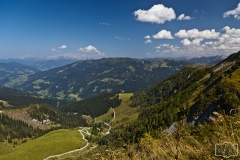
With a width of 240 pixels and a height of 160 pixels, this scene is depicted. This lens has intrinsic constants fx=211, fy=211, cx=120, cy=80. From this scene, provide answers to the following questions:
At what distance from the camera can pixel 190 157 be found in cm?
642

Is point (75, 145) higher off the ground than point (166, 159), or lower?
lower

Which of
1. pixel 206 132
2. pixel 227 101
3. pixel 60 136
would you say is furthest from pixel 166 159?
pixel 60 136

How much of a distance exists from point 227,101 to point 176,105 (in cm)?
4578

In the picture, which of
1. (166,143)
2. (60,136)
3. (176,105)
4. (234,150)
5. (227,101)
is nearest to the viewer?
(234,150)

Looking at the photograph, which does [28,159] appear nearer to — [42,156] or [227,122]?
[42,156]

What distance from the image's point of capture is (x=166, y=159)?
677 cm

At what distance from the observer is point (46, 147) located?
15388cm

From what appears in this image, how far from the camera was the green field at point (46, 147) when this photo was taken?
143587mm

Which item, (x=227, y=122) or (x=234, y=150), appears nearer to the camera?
(x=234, y=150)

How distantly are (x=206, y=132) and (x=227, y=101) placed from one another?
61.4 m

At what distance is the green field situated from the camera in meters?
144

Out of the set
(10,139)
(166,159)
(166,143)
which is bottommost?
(10,139)

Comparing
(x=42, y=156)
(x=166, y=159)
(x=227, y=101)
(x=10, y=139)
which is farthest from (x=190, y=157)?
(x=10, y=139)

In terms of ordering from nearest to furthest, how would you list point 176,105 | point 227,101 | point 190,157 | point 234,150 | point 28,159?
1. point 234,150
2. point 190,157
3. point 227,101
4. point 176,105
5. point 28,159
